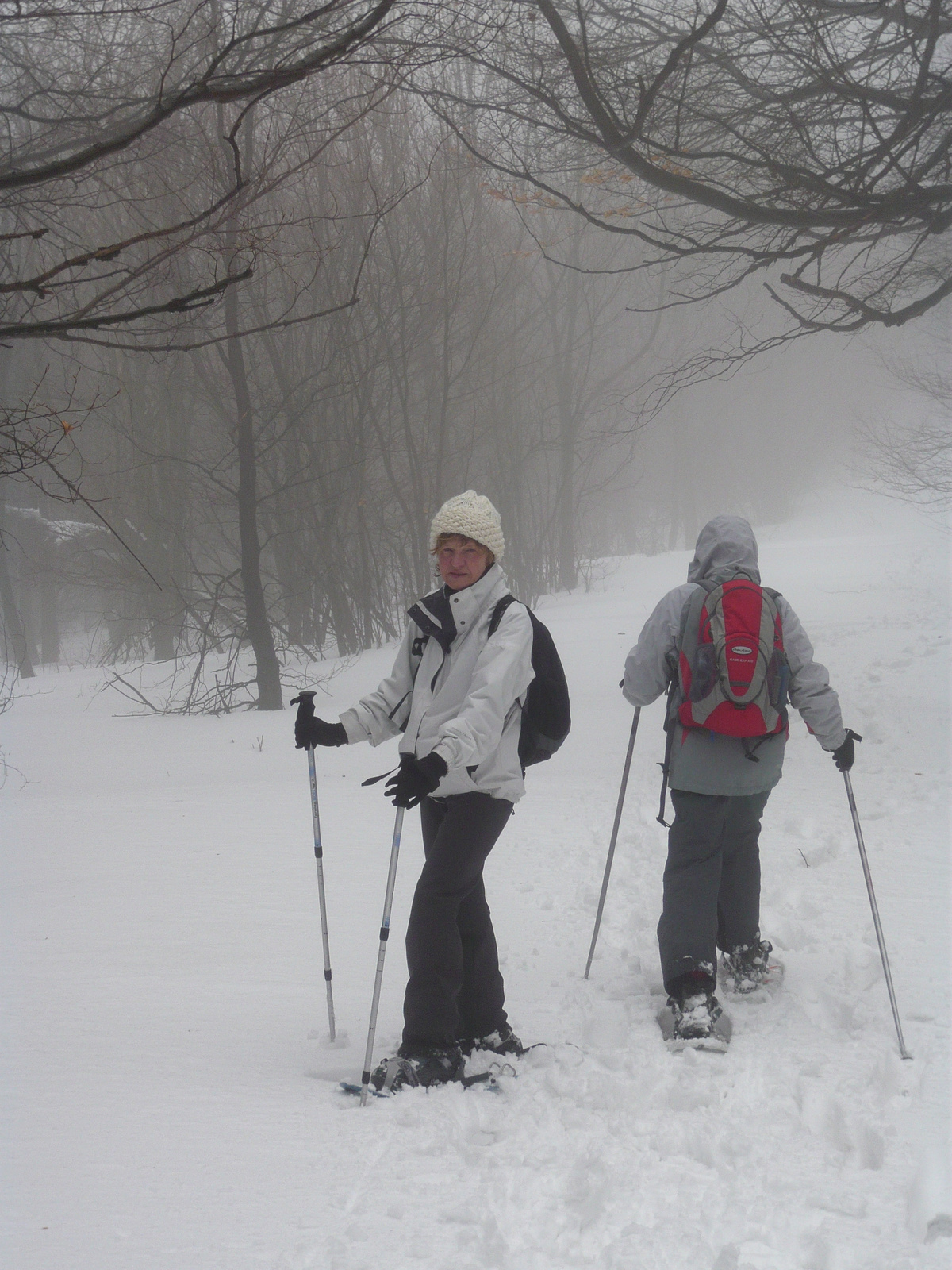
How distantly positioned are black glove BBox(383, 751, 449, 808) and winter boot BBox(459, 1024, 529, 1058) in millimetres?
1049

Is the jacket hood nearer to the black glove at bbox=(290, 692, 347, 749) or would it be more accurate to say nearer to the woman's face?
the woman's face

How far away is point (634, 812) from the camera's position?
24.3ft

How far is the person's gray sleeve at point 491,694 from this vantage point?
10.6 ft

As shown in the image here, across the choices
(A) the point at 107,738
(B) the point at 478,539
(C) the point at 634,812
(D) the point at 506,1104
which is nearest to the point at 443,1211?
(D) the point at 506,1104

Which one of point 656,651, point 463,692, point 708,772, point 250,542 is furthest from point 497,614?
point 250,542

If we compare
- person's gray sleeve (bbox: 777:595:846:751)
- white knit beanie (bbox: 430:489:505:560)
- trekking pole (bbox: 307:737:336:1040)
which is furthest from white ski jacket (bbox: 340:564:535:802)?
person's gray sleeve (bbox: 777:595:846:751)

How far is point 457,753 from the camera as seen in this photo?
3.21 meters

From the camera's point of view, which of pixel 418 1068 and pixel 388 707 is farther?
pixel 388 707

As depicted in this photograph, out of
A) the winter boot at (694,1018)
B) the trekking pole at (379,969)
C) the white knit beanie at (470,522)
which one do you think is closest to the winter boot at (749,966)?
the winter boot at (694,1018)

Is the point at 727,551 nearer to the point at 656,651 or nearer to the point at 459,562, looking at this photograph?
the point at 656,651

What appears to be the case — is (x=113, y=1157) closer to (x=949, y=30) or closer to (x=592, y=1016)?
(x=592, y=1016)

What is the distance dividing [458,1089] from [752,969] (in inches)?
58.4

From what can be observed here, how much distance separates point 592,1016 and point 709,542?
74.2 inches

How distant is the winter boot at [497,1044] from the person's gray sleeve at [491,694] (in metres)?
1.04
